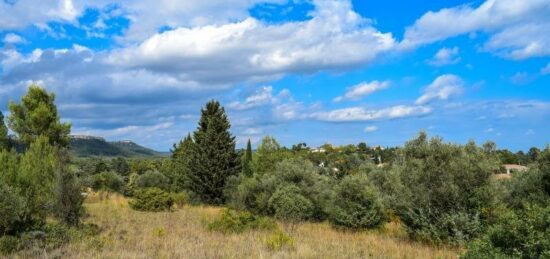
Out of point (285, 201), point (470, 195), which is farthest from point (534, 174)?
point (285, 201)

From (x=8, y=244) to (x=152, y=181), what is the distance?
32.2 metres

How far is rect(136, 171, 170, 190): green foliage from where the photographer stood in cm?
4175

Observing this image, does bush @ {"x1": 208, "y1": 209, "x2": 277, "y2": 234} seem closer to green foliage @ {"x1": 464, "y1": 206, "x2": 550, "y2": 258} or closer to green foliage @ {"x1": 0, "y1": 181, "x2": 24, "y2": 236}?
green foliage @ {"x1": 0, "y1": 181, "x2": 24, "y2": 236}

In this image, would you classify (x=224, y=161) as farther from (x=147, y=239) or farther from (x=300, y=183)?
(x=147, y=239)

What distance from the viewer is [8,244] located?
34.0ft

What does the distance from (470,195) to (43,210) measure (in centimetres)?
1284

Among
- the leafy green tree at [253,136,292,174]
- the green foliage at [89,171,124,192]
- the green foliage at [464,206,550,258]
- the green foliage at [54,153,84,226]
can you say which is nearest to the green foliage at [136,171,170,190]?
the green foliage at [89,171,124,192]

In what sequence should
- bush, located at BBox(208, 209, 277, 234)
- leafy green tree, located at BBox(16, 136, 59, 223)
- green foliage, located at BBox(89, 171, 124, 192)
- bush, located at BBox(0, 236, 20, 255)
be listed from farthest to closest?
1. green foliage, located at BBox(89, 171, 124, 192)
2. leafy green tree, located at BBox(16, 136, 59, 223)
3. bush, located at BBox(208, 209, 277, 234)
4. bush, located at BBox(0, 236, 20, 255)

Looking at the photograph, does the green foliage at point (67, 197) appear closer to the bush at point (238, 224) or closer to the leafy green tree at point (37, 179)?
the leafy green tree at point (37, 179)

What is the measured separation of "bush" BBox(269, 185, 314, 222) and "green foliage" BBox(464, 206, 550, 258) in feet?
37.7

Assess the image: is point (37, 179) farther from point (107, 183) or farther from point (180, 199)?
point (107, 183)

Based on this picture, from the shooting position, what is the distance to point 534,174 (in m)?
15.9

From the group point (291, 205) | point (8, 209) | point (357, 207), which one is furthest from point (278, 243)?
point (291, 205)

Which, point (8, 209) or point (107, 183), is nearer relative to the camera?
point (8, 209)
